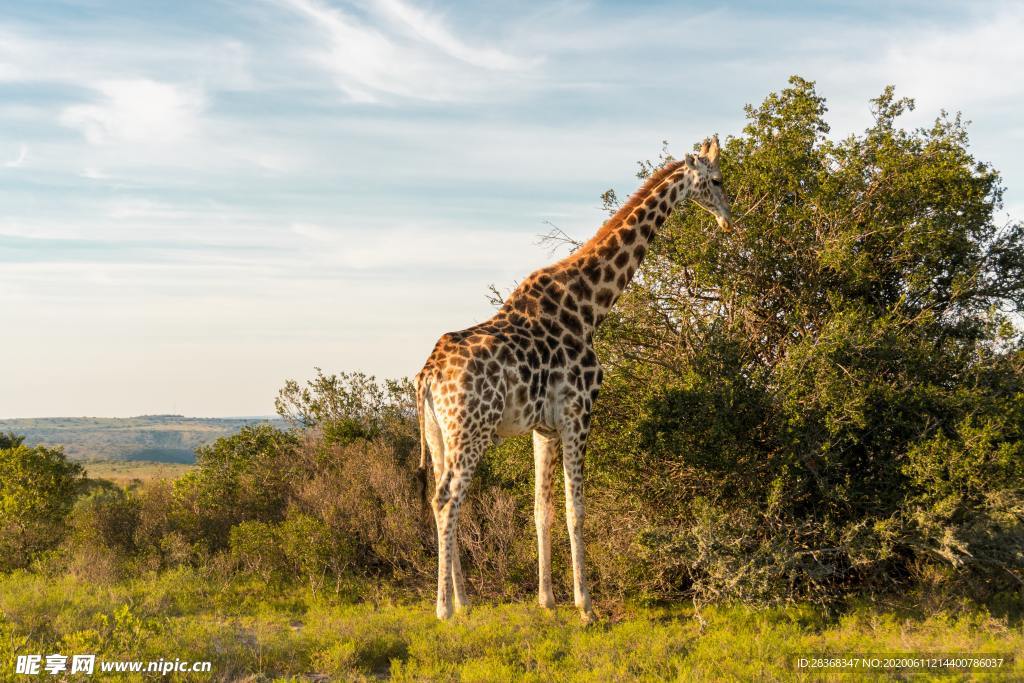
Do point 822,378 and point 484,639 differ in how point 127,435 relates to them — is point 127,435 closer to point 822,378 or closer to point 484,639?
point 484,639

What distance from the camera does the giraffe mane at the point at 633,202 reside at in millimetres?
10250

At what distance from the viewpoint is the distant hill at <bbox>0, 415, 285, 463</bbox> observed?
102 meters

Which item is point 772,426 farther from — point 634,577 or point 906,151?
point 906,151

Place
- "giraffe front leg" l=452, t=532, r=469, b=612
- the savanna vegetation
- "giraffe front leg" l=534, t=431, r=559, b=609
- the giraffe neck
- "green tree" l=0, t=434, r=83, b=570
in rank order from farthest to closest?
"green tree" l=0, t=434, r=83, b=570 < the giraffe neck < "giraffe front leg" l=534, t=431, r=559, b=609 < "giraffe front leg" l=452, t=532, r=469, b=612 < the savanna vegetation

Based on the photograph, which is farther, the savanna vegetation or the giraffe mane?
the giraffe mane

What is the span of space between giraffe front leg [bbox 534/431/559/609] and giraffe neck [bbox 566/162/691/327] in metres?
1.58

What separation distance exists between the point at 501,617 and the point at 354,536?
363cm

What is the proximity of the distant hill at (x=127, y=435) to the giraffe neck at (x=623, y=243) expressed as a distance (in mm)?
93704

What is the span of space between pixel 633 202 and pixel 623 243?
0.67m

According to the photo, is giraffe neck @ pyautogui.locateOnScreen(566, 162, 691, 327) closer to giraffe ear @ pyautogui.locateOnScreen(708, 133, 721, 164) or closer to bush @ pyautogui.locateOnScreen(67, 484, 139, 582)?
giraffe ear @ pyautogui.locateOnScreen(708, 133, 721, 164)

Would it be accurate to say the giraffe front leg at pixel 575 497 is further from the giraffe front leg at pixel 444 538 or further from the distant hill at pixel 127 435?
the distant hill at pixel 127 435

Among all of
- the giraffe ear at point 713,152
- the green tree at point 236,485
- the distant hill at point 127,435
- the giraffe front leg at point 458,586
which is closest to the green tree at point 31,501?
the green tree at point 236,485

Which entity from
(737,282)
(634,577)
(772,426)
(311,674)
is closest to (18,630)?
(311,674)

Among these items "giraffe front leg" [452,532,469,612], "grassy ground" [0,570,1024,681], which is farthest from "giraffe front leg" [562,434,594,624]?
"giraffe front leg" [452,532,469,612]
